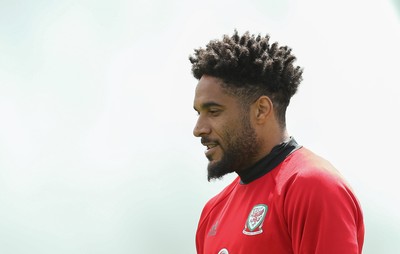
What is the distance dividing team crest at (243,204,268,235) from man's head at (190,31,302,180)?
63cm

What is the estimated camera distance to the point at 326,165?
5.86m

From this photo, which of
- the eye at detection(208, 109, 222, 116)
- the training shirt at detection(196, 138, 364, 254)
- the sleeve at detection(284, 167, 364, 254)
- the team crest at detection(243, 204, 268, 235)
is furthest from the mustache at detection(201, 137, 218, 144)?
the sleeve at detection(284, 167, 364, 254)

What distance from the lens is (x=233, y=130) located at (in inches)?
255

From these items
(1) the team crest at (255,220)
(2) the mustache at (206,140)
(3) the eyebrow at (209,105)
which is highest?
(3) the eyebrow at (209,105)

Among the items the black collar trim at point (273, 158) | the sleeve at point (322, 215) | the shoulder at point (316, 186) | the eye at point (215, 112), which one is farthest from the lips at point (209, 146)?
the sleeve at point (322, 215)

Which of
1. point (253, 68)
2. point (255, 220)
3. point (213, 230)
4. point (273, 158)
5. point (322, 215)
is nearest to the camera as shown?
point (322, 215)

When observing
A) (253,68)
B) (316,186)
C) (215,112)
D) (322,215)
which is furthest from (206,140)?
(322,215)

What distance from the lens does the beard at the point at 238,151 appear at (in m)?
6.48

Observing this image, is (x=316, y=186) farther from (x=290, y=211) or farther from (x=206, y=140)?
(x=206, y=140)

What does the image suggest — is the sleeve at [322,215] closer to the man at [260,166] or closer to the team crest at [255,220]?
the man at [260,166]

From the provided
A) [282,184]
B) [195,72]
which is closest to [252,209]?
[282,184]

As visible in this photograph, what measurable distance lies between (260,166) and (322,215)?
1229 mm

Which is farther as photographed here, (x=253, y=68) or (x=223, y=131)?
(x=253, y=68)

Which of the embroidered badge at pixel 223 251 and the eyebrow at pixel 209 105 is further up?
the eyebrow at pixel 209 105
